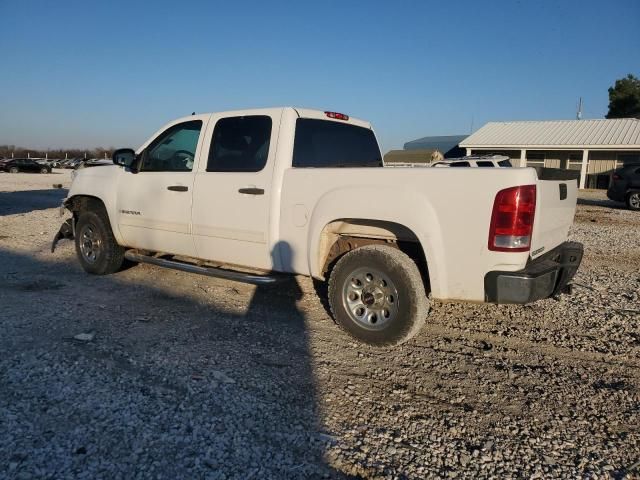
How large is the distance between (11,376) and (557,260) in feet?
14.3

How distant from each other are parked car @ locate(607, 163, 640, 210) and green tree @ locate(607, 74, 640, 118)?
30.7 metres

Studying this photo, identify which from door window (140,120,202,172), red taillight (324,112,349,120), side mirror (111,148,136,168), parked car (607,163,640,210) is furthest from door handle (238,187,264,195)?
parked car (607,163,640,210)

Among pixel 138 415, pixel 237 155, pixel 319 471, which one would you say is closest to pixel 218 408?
pixel 138 415

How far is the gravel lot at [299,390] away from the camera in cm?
261

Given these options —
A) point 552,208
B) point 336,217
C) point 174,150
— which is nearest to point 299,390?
point 336,217

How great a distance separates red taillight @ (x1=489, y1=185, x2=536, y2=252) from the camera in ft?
11.3

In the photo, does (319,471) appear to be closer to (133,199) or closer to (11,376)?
(11,376)

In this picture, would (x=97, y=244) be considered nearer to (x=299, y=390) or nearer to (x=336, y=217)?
(x=336, y=217)

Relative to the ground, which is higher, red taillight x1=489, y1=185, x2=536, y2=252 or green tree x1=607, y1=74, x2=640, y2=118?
green tree x1=607, y1=74, x2=640, y2=118

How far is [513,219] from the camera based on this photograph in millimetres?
3451

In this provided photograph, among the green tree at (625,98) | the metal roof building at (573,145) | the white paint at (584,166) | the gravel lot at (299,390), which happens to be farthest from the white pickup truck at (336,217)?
the green tree at (625,98)

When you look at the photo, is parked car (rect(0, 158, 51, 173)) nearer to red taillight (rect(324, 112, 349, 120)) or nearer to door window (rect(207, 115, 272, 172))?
door window (rect(207, 115, 272, 172))

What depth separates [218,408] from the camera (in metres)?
3.11

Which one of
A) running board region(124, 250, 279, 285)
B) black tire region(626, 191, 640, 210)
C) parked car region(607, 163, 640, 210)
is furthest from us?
black tire region(626, 191, 640, 210)
